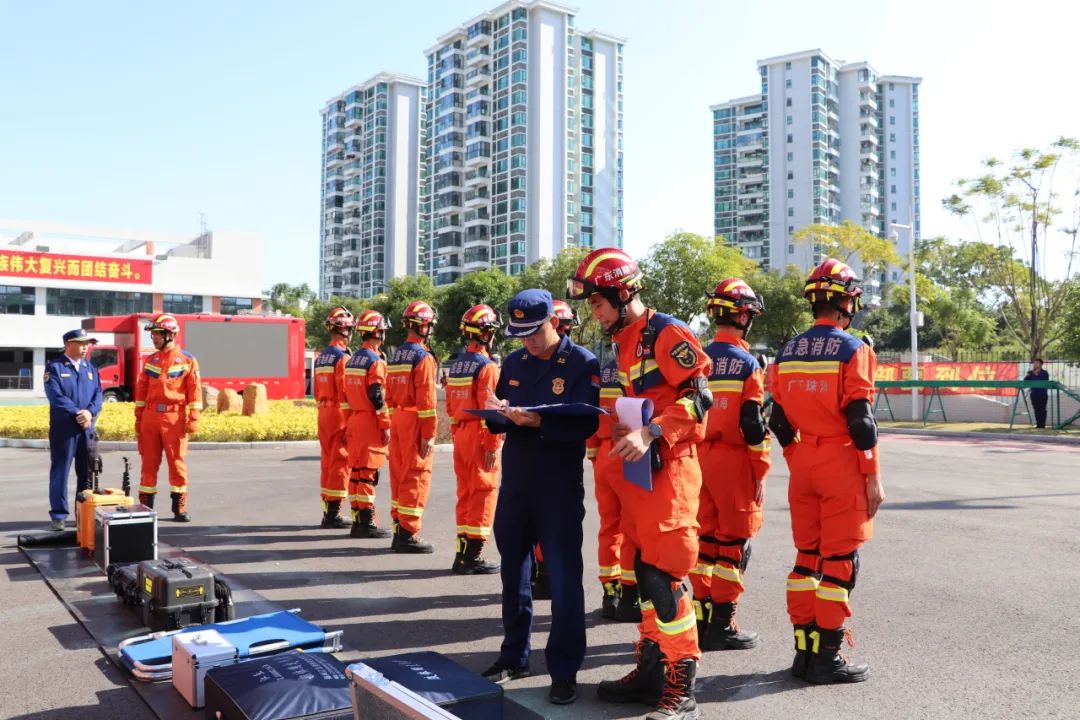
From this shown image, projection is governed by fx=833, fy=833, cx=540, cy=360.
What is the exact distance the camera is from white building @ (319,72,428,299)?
115 metres

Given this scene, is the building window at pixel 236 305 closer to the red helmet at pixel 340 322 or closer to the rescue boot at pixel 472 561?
the red helmet at pixel 340 322

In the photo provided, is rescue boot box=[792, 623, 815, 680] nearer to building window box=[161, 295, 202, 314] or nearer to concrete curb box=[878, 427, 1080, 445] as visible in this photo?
concrete curb box=[878, 427, 1080, 445]

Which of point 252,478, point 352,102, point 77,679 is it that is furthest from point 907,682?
point 352,102

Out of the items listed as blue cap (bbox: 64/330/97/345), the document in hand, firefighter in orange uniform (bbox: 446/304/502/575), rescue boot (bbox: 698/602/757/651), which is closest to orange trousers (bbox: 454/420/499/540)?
firefighter in orange uniform (bbox: 446/304/502/575)

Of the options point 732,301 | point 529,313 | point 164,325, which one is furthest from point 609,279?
point 164,325

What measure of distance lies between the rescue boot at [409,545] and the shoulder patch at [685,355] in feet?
15.6

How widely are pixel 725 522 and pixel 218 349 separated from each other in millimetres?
26206

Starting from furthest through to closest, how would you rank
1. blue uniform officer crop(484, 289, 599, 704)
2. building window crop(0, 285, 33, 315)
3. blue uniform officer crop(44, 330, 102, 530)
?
1. building window crop(0, 285, 33, 315)
2. blue uniform officer crop(44, 330, 102, 530)
3. blue uniform officer crop(484, 289, 599, 704)

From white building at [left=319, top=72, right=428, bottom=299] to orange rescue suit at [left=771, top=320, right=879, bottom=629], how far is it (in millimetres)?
108180

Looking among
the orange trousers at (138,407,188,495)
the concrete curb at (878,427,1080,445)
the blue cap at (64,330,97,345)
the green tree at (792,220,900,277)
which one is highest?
the green tree at (792,220,900,277)

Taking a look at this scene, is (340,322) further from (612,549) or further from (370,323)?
(612,549)

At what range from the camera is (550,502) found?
4320 mm

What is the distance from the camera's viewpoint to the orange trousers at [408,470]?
784 cm

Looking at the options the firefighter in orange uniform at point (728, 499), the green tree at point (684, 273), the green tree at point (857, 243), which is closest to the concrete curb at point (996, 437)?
the firefighter in orange uniform at point (728, 499)
